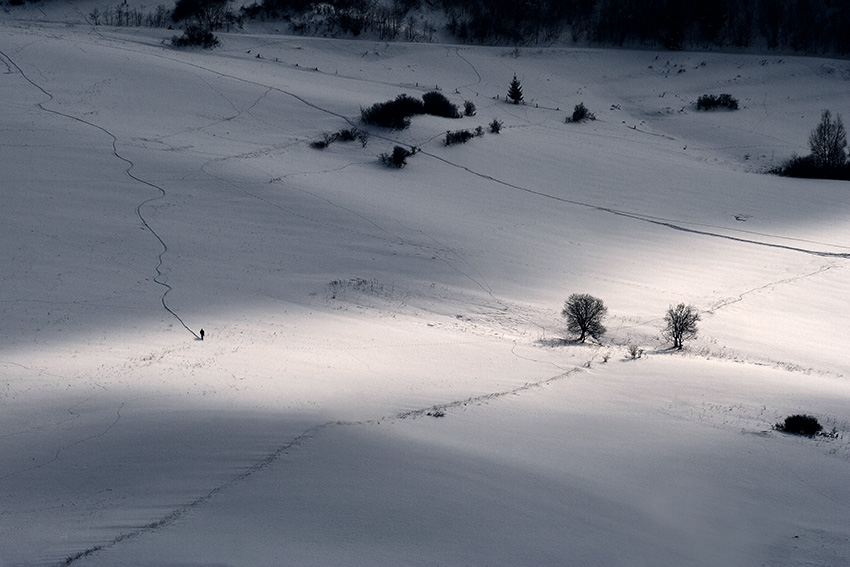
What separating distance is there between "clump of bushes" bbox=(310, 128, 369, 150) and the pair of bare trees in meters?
12.6

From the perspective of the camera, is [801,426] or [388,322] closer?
[801,426]

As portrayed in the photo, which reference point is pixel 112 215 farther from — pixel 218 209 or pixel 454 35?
pixel 454 35

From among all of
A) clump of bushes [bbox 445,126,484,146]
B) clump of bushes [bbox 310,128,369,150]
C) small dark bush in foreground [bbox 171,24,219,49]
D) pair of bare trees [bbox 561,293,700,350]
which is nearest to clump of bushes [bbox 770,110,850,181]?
clump of bushes [bbox 445,126,484,146]

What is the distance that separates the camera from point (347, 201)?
21.9m

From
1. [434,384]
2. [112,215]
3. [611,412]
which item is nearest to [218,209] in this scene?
[112,215]

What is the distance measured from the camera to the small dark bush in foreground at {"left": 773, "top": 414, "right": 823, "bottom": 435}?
10.5 m

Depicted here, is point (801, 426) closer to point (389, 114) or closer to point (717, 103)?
point (389, 114)

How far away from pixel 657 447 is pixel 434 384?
3558 mm

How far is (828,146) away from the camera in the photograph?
30281 mm

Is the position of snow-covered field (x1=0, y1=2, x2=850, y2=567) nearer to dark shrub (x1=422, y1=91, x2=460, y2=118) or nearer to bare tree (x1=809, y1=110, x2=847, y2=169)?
dark shrub (x1=422, y1=91, x2=460, y2=118)

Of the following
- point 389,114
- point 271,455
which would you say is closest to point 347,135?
point 389,114

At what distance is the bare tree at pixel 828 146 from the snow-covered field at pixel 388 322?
165cm

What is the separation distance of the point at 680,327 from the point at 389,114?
1565 centimetres

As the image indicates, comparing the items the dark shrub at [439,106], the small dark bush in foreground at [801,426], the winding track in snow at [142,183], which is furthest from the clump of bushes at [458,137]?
the small dark bush in foreground at [801,426]
